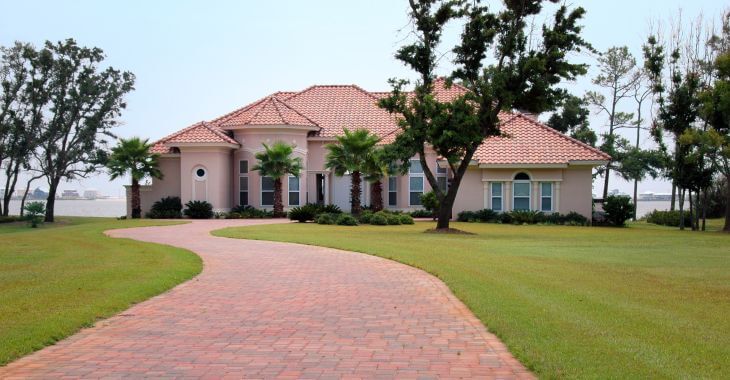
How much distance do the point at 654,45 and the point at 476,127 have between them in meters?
13.2

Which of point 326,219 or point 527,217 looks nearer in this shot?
point 326,219

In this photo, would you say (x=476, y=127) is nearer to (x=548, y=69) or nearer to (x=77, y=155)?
(x=548, y=69)

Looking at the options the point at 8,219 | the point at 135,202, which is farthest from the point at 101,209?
the point at 135,202

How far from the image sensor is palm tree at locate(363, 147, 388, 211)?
110ft

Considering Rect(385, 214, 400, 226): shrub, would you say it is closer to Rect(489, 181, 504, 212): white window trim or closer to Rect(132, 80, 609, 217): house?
Rect(132, 80, 609, 217): house

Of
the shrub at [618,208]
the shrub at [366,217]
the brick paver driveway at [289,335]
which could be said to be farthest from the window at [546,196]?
the brick paver driveway at [289,335]

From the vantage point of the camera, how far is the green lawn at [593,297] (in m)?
7.02

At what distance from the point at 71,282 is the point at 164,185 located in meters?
27.1

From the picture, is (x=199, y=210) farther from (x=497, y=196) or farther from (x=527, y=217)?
(x=527, y=217)

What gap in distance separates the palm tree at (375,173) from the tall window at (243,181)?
680 cm

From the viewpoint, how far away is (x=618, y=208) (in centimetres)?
3562

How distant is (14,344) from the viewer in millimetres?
7582

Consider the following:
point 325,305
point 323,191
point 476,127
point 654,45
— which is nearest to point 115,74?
point 323,191

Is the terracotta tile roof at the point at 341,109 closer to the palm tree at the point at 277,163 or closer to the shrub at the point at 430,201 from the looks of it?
the palm tree at the point at 277,163
